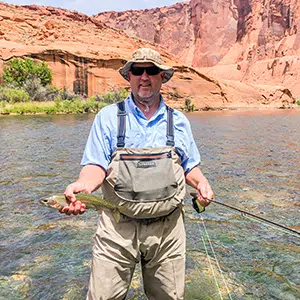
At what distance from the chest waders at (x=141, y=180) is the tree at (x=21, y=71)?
51467 millimetres

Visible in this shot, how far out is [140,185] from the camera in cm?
261

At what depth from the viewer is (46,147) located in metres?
15.0

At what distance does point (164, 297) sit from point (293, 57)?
389ft

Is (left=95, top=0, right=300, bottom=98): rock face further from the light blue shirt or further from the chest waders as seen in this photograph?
the chest waders

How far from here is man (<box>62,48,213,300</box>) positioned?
262cm

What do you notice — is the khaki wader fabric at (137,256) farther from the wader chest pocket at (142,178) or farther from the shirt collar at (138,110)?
the shirt collar at (138,110)

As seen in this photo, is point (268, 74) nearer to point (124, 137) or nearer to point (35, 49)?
point (35, 49)

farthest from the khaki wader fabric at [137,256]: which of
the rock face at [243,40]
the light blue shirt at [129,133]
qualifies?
the rock face at [243,40]

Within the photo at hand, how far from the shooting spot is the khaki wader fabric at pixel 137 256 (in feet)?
8.64

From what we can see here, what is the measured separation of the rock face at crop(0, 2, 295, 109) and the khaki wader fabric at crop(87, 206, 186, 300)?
185 ft

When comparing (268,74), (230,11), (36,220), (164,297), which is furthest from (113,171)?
(230,11)

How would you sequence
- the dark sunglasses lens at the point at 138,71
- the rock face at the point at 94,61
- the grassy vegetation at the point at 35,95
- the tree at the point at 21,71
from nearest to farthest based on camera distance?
the dark sunglasses lens at the point at 138,71
the grassy vegetation at the point at 35,95
the tree at the point at 21,71
the rock face at the point at 94,61

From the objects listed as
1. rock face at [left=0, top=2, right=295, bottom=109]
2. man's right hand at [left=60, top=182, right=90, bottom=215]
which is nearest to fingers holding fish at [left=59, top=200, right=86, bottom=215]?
man's right hand at [left=60, top=182, right=90, bottom=215]

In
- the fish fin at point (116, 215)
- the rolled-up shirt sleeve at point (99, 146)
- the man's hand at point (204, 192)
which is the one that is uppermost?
the rolled-up shirt sleeve at point (99, 146)
